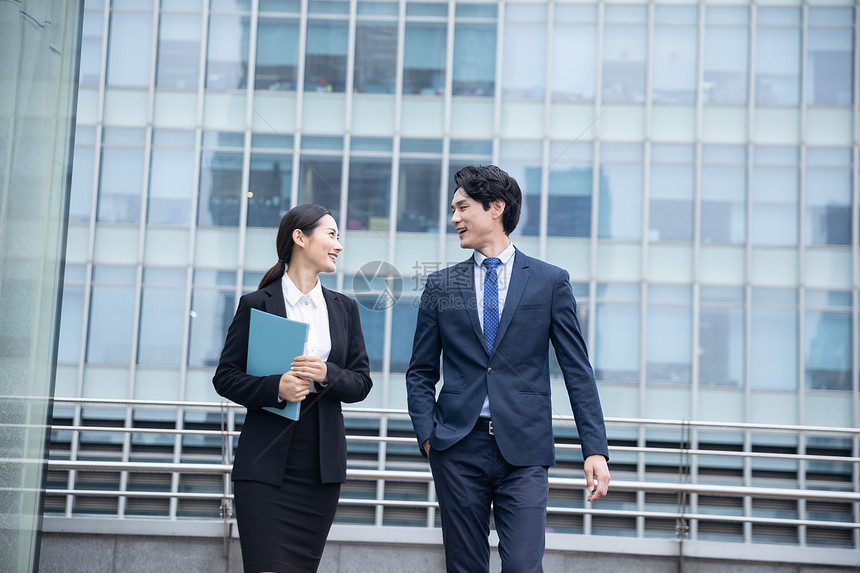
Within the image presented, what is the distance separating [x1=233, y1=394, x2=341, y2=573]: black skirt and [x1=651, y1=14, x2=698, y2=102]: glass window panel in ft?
57.3

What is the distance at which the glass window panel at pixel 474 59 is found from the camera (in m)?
19.3

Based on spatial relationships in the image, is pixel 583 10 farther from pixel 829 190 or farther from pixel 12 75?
pixel 12 75

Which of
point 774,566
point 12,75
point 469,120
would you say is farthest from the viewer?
point 469,120

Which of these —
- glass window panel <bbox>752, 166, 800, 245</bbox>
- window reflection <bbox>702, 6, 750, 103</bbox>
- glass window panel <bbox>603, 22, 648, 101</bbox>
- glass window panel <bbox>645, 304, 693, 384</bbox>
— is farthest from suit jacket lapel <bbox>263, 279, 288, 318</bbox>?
window reflection <bbox>702, 6, 750, 103</bbox>

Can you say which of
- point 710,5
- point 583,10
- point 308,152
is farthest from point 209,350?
point 710,5

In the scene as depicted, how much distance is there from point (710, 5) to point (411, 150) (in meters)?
7.38

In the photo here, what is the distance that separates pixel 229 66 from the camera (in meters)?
19.5

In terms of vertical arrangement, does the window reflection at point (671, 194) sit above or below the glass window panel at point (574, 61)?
below

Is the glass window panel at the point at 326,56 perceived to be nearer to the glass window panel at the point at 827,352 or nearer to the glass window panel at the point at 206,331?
the glass window panel at the point at 206,331

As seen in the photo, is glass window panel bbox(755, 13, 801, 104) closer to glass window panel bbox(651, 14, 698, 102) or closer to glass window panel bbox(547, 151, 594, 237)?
Result: glass window panel bbox(651, 14, 698, 102)

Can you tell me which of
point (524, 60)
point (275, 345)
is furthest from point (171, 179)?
point (275, 345)

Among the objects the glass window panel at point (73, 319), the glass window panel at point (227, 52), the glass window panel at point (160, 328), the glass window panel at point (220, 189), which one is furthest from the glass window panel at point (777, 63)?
the glass window panel at point (73, 319)

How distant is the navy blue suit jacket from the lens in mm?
3209

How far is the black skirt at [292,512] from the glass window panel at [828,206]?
18140mm
